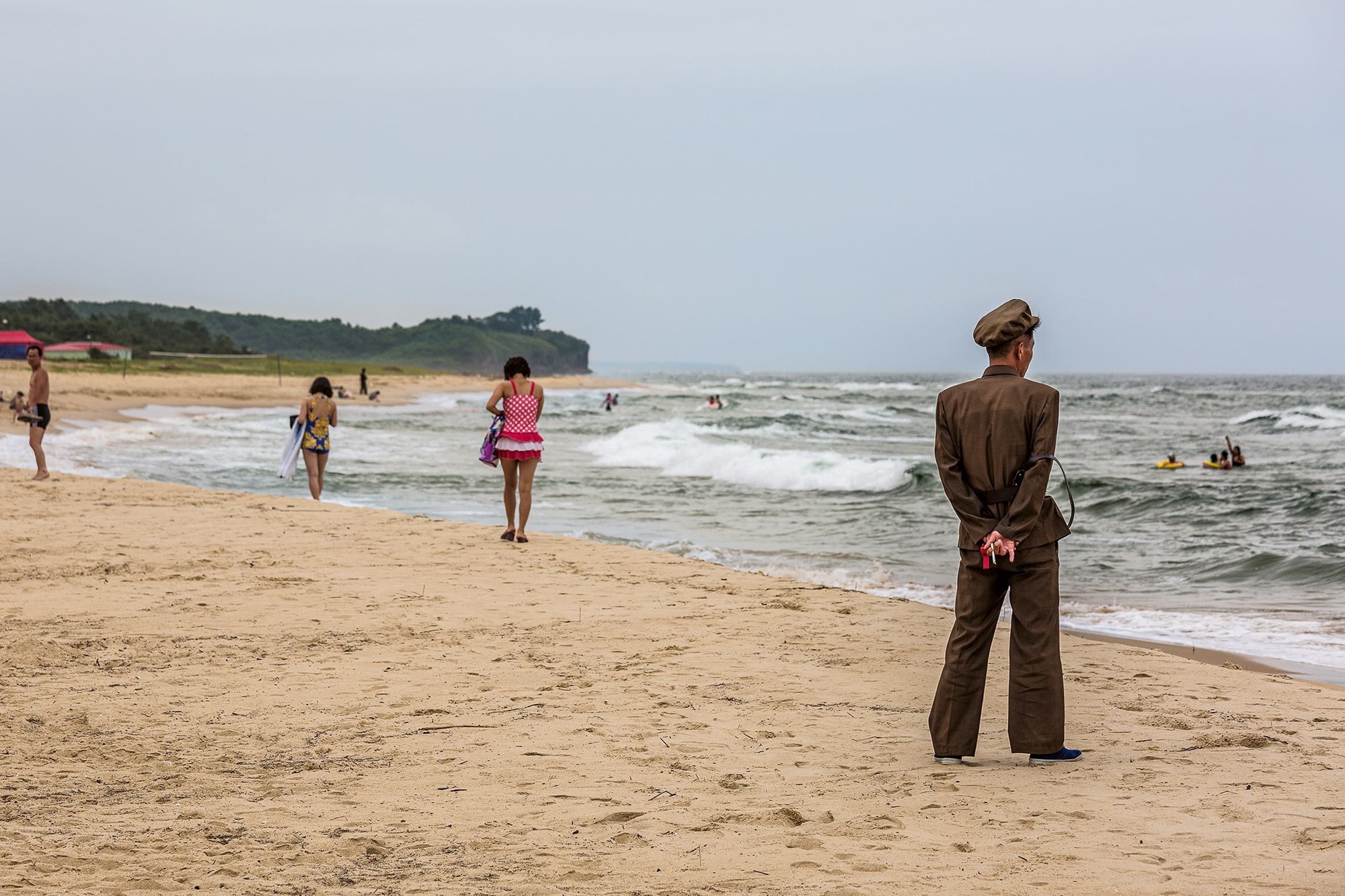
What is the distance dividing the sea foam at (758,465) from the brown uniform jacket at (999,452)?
1563 cm

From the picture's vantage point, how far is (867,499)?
18.0 metres

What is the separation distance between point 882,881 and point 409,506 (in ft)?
41.9

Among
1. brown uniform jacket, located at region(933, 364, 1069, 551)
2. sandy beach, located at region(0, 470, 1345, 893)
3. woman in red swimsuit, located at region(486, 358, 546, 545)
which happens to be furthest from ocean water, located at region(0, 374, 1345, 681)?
brown uniform jacket, located at region(933, 364, 1069, 551)

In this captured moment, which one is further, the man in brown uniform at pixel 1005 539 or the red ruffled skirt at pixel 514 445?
the red ruffled skirt at pixel 514 445

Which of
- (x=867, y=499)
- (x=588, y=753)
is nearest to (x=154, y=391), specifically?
(x=867, y=499)

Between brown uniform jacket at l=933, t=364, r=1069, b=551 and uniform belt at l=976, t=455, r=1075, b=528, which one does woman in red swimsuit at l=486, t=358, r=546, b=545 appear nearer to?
brown uniform jacket at l=933, t=364, r=1069, b=551

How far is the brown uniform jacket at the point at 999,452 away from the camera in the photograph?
415 centimetres

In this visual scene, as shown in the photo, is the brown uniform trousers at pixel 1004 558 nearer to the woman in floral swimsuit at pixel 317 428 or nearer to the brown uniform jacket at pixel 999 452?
the brown uniform jacket at pixel 999 452

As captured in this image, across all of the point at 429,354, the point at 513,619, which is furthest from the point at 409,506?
the point at 429,354

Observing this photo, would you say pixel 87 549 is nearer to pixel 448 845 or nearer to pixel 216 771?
pixel 216 771

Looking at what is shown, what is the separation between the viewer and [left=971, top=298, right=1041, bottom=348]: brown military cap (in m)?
4.32

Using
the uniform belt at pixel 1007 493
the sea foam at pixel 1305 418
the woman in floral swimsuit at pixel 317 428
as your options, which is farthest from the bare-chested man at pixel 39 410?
the sea foam at pixel 1305 418

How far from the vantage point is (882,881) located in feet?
10.5

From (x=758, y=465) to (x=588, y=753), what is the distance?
59.3 feet
